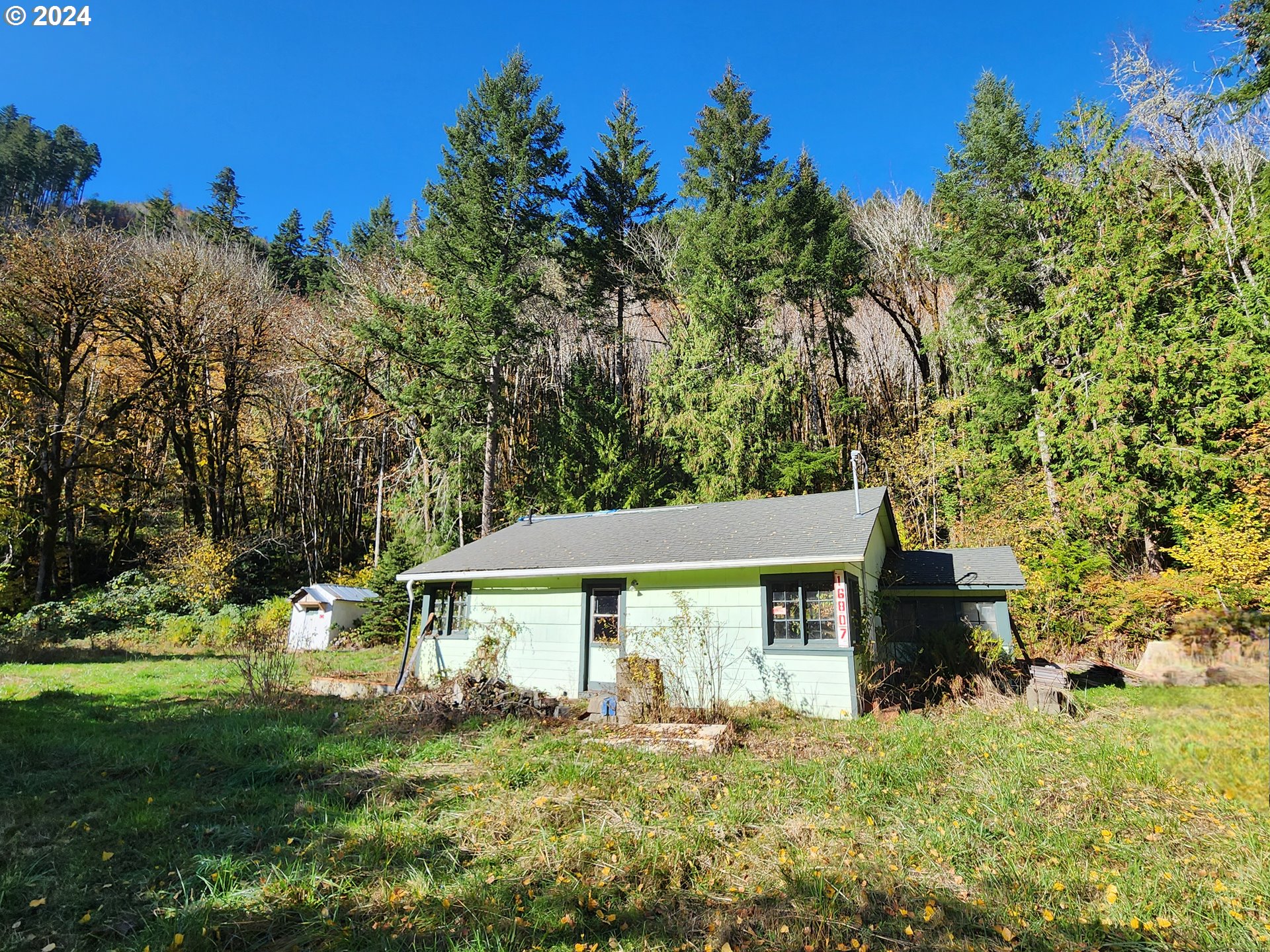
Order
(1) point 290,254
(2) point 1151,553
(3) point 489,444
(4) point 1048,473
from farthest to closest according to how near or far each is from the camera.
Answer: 1. (1) point 290,254
2. (3) point 489,444
3. (4) point 1048,473
4. (2) point 1151,553

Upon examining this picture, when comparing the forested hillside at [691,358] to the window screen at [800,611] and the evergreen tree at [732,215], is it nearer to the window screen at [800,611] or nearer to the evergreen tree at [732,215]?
the evergreen tree at [732,215]

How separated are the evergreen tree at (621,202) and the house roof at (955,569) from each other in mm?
13058

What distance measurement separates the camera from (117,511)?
2303cm

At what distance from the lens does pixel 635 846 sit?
168 inches

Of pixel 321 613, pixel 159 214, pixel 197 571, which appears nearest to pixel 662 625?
pixel 321 613

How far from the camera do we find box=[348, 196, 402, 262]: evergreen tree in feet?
86.1

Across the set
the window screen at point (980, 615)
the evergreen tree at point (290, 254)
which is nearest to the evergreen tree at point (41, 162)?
the evergreen tree at point (290, 254)

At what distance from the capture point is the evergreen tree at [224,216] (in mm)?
28859

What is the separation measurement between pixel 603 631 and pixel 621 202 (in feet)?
62.9

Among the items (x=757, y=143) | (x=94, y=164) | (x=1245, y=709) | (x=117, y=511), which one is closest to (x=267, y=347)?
(x=117, y=511)

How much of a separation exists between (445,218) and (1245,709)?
23.0 meters

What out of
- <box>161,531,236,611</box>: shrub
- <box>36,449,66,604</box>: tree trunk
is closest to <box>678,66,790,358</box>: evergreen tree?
<box>161,531,236,611</box>: shrub

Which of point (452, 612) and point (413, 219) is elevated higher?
point (413, 219)

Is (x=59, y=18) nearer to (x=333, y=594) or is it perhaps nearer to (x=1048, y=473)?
(x=333, y=594)
